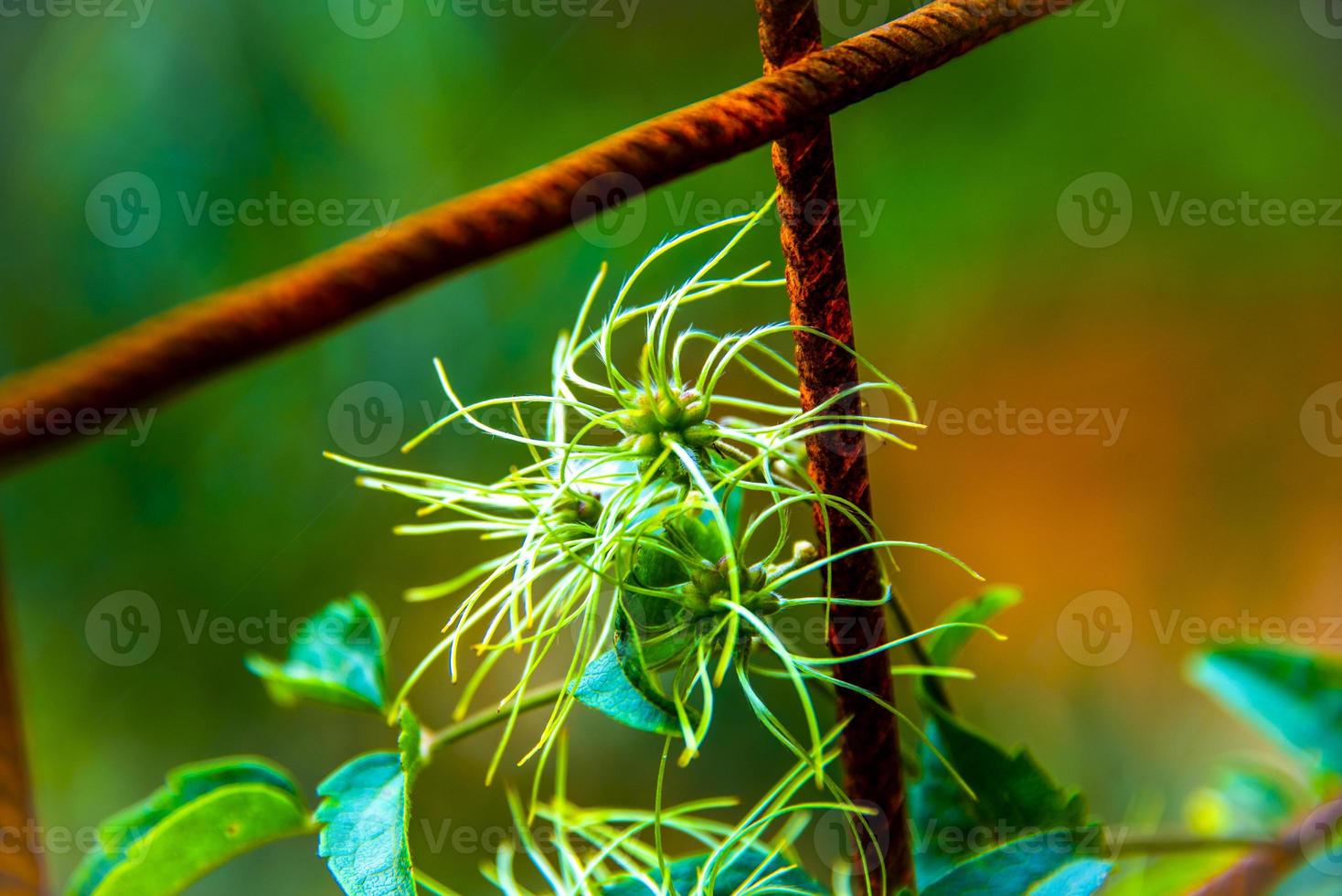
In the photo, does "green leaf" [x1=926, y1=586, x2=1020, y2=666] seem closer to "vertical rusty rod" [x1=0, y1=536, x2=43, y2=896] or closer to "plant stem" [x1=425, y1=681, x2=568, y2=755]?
"plant stem" [x1=425, y1=681, x2=568, y2=755]

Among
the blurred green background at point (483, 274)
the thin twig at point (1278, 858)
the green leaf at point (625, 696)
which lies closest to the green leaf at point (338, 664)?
the green leaf at point (625, 696)

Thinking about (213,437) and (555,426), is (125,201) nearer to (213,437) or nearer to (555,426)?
(213,437)

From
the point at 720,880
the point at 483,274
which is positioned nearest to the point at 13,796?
the point at 720,880

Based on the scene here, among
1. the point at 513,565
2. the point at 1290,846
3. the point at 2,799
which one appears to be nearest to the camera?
the point at 2,799

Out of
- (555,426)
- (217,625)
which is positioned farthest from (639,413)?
(217,625)

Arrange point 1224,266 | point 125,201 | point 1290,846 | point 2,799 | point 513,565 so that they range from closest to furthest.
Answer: point 2,799 → point 513,565 → point 1290,846 → point 125,201 → point 1224,266

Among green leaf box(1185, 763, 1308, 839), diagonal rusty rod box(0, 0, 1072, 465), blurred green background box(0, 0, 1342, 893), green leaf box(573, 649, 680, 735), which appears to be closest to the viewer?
diagonal rusty rod box(0, 0, 1072, 465)

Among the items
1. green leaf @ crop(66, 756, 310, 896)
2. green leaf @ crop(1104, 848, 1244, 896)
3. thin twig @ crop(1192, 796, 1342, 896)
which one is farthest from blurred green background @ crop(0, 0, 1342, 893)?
green leaf @ crop(66, 756, 310, 896)

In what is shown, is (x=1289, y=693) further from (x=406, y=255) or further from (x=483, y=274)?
(x=483, y=274)
